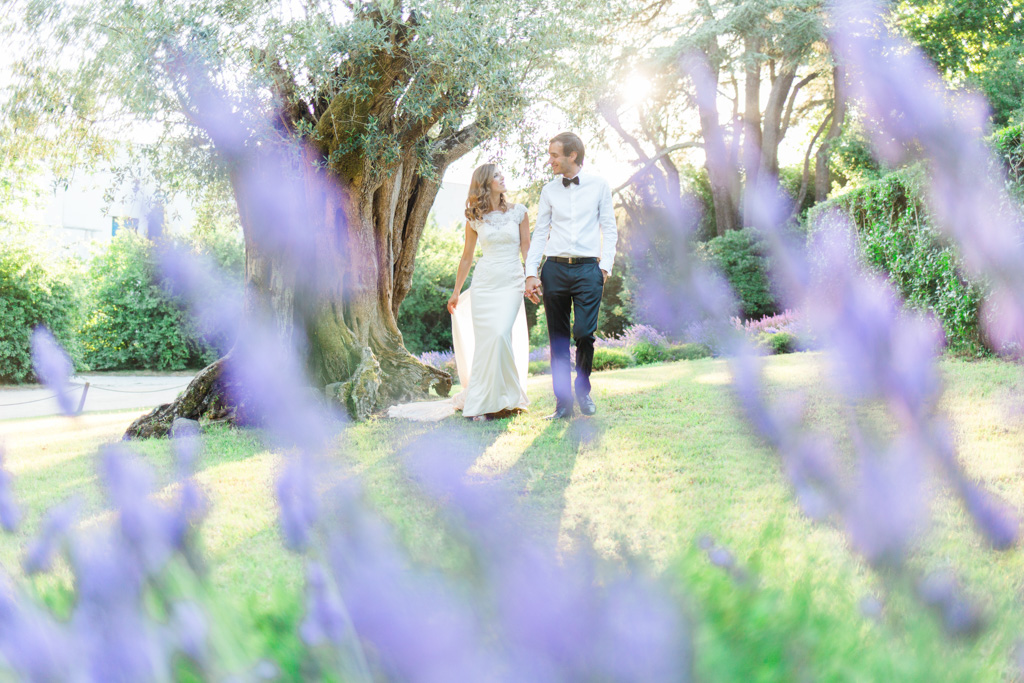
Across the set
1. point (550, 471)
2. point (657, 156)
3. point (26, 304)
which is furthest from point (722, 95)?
point (550, 471)

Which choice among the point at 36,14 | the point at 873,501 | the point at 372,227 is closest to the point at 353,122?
the point at 372,227

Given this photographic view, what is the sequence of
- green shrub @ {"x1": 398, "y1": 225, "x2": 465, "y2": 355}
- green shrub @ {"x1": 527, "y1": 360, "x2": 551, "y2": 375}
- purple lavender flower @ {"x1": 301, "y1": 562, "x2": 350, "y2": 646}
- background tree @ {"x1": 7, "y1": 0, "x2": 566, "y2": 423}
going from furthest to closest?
green shrub @ {"x1": 398, "y1": 225, "x2": 465, "y2": 355}, green shrub @ {"x1": 527, "y1": 360, "x2": 551, "y2": 375}, background tree @ {"x1": 7, "y1": 0, "x2": 566, "y2": 423}, purple lavender flower @ {"x1": 301, "y1": 562, "x2": 350, "y2": 646}

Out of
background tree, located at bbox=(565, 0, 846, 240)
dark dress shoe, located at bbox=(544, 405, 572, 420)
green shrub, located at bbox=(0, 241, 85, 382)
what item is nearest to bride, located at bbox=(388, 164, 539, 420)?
dark dress shoe, located at bbox=(544, 405, 572, 420)

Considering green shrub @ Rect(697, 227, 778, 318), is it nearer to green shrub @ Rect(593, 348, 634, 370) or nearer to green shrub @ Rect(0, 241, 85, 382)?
green shrub @ Rect(593, 348, 634, 370)

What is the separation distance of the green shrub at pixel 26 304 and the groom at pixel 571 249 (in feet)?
45.3

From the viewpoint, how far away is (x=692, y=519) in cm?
261

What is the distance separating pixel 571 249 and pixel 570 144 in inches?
A: 29.1

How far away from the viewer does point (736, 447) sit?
12.6 feet

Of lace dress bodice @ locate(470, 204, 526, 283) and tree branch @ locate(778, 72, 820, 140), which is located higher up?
tree branch @ locate(778, 72, 820, 140)

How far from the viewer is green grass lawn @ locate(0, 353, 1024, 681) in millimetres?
1535

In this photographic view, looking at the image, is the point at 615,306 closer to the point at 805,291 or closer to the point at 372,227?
the point at 805,291

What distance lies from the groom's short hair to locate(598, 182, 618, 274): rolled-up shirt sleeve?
0.29 metres

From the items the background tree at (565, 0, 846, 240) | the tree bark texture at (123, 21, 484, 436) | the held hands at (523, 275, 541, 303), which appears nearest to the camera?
the held hands at (523, 275, 541, 303)

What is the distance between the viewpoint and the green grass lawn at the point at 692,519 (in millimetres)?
1535
